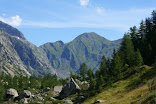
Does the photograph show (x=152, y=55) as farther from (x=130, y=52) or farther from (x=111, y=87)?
(x=111, y=87)

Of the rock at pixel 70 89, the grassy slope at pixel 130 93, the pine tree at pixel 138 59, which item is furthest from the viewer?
the rock at pixel 70 89

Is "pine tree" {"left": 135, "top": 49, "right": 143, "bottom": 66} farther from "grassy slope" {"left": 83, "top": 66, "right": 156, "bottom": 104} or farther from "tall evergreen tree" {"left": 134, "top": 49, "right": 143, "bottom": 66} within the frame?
"grassy slope" {"left": 83, "top": 66, "right": 156, "bottom": 104}

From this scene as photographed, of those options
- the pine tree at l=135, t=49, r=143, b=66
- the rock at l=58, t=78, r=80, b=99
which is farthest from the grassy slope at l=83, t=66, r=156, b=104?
the rock at l=58, t=78, r=80, b=99

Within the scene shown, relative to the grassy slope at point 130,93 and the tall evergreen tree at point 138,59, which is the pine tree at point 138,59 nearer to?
the tall evergreen tree at point 138,59

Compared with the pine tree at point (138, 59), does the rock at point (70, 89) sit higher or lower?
lower

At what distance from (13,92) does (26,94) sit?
12626 millimetres

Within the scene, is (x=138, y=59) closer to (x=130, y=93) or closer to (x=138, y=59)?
(x=138, y=59)

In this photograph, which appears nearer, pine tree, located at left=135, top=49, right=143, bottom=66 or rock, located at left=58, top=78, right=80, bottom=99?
pine tree, located at left=135, top=49, right=143, bottom=66

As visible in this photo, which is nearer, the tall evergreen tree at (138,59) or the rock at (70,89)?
the tall evergreen tree at (138,59)

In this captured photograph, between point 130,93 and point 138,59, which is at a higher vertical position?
point 138,59

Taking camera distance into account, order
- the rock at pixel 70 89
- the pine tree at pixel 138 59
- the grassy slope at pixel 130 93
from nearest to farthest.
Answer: the grassy slope at pixel 130 93 < the pine tree at pixel 138 59 < the rock at pixel 70 89

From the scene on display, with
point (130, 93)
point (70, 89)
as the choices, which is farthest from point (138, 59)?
point (70, 89)

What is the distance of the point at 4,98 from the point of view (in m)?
104

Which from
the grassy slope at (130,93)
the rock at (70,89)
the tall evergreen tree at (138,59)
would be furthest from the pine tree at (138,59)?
the rock at (70,89)
